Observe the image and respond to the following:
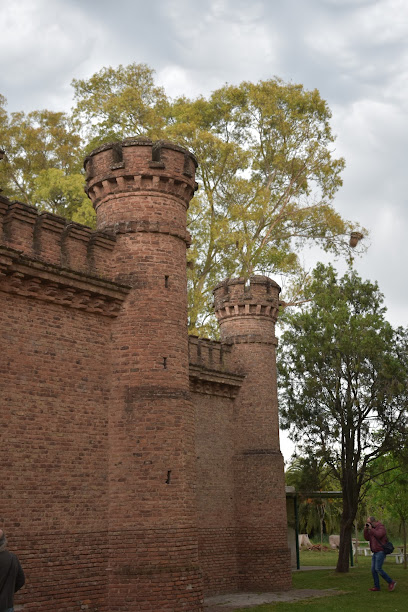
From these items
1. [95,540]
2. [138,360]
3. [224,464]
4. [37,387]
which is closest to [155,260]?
[138,360]

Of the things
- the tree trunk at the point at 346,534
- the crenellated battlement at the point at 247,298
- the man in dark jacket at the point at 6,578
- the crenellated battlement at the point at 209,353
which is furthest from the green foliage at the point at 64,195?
the man in dark jacket at the point at 6,578

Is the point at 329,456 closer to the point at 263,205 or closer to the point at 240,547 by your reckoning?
the point at 240,547

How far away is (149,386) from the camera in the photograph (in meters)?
12.6

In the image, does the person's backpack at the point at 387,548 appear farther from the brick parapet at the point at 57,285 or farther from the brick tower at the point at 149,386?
the brick parapet at the point at 57,285

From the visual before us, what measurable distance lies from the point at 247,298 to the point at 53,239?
8.57 meters

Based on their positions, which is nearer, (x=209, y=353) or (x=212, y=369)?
(x=212, y=369)

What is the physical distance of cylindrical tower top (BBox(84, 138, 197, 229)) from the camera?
44.4 feet

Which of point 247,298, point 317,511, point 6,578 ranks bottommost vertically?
point 317,511

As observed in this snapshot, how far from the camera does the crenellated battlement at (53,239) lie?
37.6ft

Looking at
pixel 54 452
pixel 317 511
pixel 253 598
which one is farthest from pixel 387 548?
pixel 317 511

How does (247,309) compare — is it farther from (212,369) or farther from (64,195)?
(64,195)

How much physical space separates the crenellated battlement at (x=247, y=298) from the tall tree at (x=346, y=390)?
308cm

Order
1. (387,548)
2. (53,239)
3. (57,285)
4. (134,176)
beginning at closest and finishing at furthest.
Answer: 1. (57,285)
2. (53,239)
3. (134,176)
4. (387,548)

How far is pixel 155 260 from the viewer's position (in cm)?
1345
